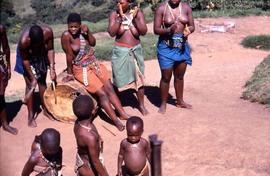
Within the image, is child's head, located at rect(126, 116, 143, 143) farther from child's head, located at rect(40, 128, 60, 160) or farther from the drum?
the drum

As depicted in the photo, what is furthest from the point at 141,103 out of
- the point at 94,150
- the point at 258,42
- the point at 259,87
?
the point at 258,42

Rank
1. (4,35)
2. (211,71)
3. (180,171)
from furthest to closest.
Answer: (211,71) < (4,35) < (180,171)

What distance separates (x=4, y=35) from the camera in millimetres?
6004

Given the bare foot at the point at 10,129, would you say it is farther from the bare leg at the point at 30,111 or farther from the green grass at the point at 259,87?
the green grass at the point at 259,87

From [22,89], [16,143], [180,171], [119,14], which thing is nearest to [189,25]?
Answer: [119,14]

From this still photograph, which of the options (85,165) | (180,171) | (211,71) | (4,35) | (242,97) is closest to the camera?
(85,165)

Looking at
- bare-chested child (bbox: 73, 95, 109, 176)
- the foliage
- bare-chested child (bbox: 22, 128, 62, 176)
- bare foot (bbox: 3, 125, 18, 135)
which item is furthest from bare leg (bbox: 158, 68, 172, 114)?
the foliage

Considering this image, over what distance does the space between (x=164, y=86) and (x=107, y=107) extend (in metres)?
0.82

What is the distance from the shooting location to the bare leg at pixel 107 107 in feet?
20.1

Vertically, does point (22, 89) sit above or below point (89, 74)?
below

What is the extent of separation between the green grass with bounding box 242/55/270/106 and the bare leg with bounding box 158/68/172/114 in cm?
150

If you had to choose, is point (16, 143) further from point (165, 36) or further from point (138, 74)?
point (165, 36)

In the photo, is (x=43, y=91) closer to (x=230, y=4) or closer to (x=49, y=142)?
(x=49, y=142)

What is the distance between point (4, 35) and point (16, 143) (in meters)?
1.24
